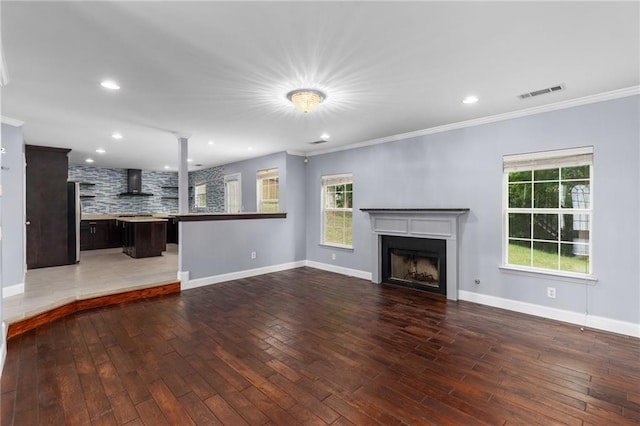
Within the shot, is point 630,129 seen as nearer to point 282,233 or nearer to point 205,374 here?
point 205,374

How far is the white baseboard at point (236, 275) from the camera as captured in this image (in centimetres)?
498

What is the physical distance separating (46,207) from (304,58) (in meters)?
6.00

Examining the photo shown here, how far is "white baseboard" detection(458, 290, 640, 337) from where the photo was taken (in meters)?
3.15

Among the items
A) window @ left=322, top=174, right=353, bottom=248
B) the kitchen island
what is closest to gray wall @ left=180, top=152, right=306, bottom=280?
window @ left=322, top=174, right=353, bottom=248

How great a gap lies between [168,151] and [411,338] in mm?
6013

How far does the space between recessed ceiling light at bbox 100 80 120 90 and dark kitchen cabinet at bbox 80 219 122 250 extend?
255 inches

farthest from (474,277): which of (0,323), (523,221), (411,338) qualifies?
(0,323)

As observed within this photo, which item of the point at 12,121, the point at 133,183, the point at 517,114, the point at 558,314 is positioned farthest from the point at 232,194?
the point at 558,314

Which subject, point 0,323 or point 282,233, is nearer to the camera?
point 0,323

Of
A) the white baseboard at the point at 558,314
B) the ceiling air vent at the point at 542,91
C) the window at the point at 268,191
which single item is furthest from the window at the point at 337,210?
the ceiling air vent at the point at 542,91

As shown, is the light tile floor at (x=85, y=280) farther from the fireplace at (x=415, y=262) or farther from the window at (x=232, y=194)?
the fireplace at (x=415, y=262)

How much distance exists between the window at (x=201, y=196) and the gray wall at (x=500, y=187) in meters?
5.51

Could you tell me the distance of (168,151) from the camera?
6.51m

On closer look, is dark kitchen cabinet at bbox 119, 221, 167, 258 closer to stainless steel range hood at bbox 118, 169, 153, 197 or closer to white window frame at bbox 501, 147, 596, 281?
stainless steel range hood at bbox 118, 169, 153, 197
